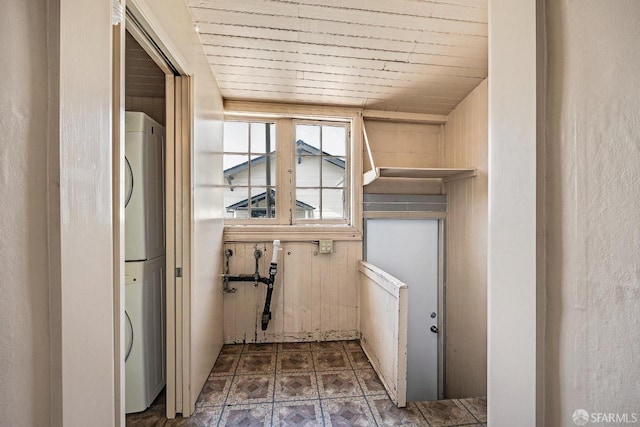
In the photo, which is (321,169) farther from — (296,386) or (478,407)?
(478,407)

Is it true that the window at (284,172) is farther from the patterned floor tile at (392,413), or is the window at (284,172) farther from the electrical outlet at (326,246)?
the patterned floor tile at (392,413)

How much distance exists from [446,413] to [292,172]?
81.3 inches

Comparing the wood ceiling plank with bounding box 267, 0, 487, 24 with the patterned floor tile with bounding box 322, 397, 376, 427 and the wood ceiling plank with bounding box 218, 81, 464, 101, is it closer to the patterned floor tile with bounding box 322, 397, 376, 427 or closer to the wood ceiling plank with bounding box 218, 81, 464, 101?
the wood ceiling plank with bounding box 218, 81, 464, 101

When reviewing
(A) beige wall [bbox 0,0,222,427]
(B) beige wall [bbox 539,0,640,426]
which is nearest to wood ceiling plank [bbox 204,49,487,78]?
(A) beige wall [bbox 0,0,222,427]

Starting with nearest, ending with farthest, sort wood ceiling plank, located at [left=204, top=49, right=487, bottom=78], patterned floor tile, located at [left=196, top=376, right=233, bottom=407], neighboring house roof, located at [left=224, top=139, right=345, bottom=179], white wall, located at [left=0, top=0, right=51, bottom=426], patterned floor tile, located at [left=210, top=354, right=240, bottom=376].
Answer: white wall, located at [left=0, top=0, right=51, bottom=426] < patterned floor tile, located at [left=196, top=376, right=233, bottom=407] < wood ceiling plank, located at [left=204, top=49, right=487, bottom=78] < patterned floor tile, located at [left=210, top=354, right=240, bottom=376] < neighboring house roof, located at [left=224, top=139, right=345, bottom=179]

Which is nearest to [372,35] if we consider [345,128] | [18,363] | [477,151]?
[345,128]

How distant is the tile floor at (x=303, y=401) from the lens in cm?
138

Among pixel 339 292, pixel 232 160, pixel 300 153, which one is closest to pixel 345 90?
pixel 300 153

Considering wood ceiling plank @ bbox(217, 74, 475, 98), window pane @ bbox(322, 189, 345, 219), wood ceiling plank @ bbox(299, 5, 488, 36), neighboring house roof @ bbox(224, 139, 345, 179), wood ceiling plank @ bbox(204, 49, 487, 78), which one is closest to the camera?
wood ceiling plank @ bbox(299, 5, 488, 36)

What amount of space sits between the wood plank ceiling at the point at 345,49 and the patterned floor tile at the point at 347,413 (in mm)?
2213

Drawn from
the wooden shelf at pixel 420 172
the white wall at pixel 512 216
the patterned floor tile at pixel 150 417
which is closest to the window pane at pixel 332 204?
the wooden shelf at pixel 420 172

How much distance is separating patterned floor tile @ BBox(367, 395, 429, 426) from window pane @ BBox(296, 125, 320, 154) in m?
2.00

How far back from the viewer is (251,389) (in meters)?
1.62

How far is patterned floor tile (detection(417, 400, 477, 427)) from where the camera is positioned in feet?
4.58
